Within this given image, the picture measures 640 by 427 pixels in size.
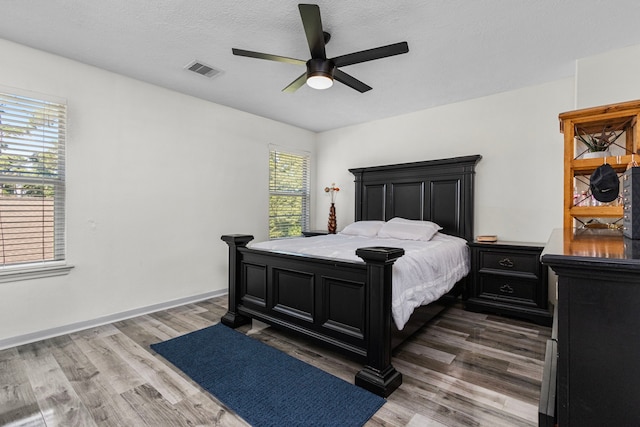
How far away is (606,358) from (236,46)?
2987mm

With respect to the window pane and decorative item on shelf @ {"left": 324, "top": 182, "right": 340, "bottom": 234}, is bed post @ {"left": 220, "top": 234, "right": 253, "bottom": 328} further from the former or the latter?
decorative item on shelf @ {"left": 324, "top": 182, "right": 340, "bottom": 234}

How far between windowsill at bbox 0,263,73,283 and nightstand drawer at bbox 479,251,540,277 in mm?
4202

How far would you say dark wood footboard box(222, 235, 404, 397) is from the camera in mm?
1927

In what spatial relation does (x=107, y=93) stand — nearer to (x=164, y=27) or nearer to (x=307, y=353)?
(x=164, y=27)

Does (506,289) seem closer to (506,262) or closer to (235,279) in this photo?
(506,262)

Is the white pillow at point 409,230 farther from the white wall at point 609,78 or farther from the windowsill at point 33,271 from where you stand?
the windowsill at point 33,271

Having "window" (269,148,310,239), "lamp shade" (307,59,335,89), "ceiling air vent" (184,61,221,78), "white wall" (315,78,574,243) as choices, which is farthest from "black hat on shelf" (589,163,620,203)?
"window" (269,148,310,239)

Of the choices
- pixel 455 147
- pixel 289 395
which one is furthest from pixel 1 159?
pixel 455 147

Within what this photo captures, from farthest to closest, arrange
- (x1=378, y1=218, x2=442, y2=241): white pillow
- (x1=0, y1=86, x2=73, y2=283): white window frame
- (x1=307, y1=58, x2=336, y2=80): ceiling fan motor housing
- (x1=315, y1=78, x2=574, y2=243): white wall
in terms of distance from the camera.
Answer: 1. (x1=378, y1=218, x2=442, y2=241): white pillow
2. (x1=315, y1=78, x2=574, y2=243): white wall
3. (x1=0, y1=86, x2=73, y2=283): white window frame
4. (x1=307, y1=58, x2=336, y2=80): ceiling fan motor housing

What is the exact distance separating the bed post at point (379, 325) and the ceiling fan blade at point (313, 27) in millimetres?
1452

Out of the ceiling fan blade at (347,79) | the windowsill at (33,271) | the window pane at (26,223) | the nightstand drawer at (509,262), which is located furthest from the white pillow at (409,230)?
the window pane at (26,223)

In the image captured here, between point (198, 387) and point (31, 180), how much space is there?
2393mm

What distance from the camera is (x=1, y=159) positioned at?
2543mm

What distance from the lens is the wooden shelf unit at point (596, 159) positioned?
1.75 m
